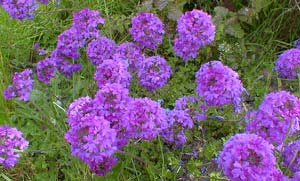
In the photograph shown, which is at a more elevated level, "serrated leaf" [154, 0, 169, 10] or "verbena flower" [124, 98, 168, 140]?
"verbena flower" [124, 98, 168, 140]

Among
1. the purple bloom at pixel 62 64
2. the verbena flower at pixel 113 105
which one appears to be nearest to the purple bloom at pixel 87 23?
the purple bloom at pixel 62 64

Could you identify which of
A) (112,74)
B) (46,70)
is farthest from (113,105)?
(46,70)

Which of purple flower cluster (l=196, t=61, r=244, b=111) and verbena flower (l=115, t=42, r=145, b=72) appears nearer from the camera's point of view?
purple flower cluster (l=196, t=61, r=244, b=111)

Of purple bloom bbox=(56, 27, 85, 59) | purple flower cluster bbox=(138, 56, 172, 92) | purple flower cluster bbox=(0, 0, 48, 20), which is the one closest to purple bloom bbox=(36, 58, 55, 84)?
purple bloom bbox=(56, 27, 85, 59)

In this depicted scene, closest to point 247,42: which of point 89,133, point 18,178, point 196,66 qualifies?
point 196,66

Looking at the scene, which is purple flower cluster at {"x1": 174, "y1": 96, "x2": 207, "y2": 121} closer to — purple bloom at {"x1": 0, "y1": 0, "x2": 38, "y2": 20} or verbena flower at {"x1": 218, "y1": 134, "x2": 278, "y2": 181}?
verbena flower at {"x1": 218, "y1": 134, "x2": 278, "y2": 181}

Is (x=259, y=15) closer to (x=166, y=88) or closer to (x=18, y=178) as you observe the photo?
(x=166, y=88)

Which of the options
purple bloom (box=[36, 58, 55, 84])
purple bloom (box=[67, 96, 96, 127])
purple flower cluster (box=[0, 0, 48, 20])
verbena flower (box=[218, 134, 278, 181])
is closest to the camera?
verbena flower (box=[218, 134, 278, 181])

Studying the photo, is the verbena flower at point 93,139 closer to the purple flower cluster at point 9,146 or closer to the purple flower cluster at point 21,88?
the purple flower cluster at point 9,146
